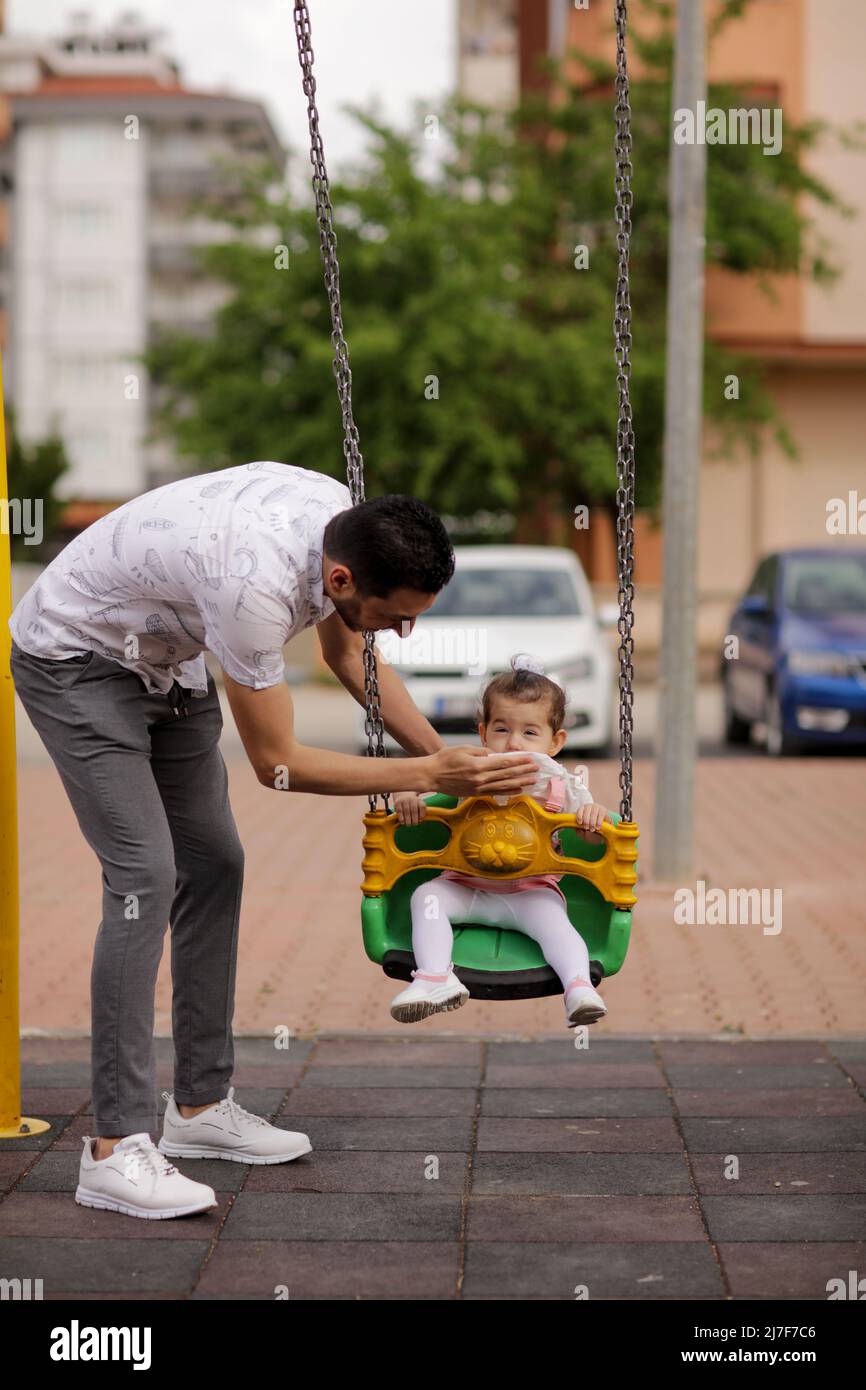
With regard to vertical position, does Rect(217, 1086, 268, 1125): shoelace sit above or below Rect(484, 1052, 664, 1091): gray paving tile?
above

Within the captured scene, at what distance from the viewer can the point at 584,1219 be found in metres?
4.11

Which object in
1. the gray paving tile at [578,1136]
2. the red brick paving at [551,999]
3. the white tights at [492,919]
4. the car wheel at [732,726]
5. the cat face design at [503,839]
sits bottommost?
the car wheel at [732,726]

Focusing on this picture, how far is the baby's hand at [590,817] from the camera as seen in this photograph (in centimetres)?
451

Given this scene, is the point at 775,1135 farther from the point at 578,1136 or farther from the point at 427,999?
the point at 427,999

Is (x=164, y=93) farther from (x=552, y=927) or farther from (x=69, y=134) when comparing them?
(x=552, y=927)

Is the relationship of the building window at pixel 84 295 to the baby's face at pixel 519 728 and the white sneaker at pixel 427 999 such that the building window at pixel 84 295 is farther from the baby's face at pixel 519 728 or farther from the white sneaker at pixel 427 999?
the white sneaker at pixel 427 999

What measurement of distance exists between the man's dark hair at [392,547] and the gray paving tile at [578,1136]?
1.59m

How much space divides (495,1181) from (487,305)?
20762 mm

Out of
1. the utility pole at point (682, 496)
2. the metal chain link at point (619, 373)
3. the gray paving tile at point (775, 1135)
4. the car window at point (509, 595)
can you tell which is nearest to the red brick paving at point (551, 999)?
the utility pole at point (682, 496)

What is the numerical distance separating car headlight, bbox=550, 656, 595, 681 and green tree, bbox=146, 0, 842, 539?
30.8 feet

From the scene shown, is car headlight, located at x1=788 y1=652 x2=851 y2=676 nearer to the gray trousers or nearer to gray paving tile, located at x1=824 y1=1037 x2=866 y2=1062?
gray paving tile, located at x1=824 y1=1037 x2=866 y2=1062

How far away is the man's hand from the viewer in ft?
13.5

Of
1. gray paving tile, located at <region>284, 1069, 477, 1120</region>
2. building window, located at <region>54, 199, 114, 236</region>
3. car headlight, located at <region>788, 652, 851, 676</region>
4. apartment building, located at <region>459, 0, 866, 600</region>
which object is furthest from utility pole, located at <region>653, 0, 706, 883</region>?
building window, located at <region>54, 199, 114, 236</region>
